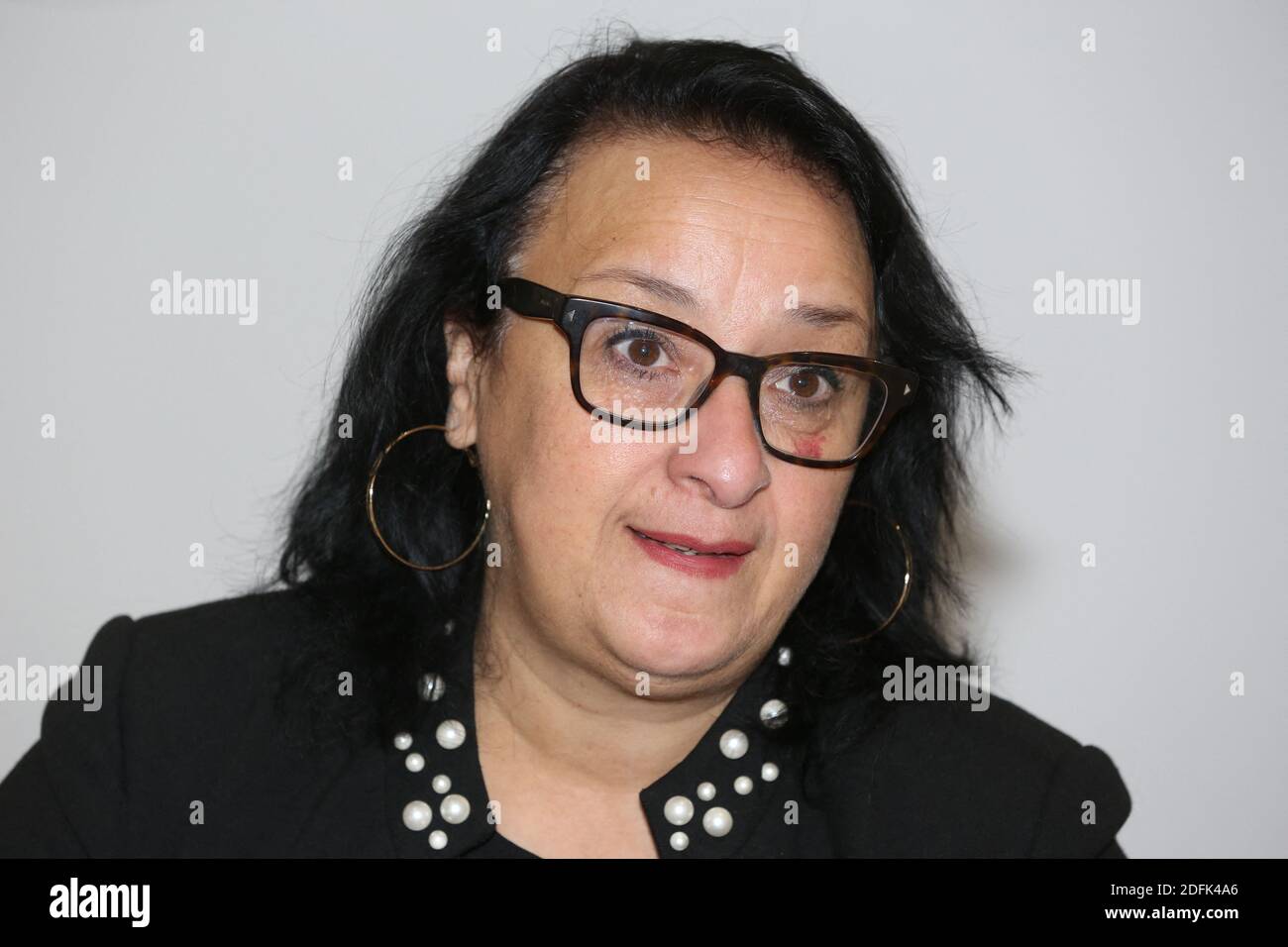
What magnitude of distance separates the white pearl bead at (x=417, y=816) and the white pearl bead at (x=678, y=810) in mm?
307

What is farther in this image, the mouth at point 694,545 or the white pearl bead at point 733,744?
the white pearl bead at point 733,744

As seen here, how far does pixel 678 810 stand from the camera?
1737 millimetres

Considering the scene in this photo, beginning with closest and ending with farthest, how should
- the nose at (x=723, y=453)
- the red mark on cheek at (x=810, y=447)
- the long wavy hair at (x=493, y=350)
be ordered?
the nose at (x=723, y=453), the red mark on cheek at (x=810, y=447), the long wavy hair at (x=493, y=350)

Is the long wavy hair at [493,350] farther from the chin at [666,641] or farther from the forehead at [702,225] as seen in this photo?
the chin at [666,641]

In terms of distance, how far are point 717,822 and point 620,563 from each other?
413 millimetres

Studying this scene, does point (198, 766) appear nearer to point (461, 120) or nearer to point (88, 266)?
point (88, 266)

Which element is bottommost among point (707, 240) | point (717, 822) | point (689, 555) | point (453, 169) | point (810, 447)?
point (717, 822)

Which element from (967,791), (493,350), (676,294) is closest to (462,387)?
(493,350)

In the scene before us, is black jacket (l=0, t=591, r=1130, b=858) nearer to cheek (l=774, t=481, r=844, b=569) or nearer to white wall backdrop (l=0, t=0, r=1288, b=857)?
cheek (l=774, t=481, r=844, b=569)

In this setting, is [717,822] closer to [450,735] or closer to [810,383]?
[450,735]

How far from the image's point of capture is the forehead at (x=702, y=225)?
5.21 feet

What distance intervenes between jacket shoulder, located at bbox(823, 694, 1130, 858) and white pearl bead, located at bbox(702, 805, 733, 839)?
15 centimetres

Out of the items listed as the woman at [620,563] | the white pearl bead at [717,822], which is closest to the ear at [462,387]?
the woman at [620,563]
